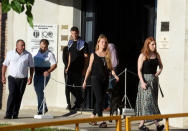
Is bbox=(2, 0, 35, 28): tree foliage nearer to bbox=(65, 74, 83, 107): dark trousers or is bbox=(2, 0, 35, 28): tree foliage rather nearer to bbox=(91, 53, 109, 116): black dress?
bbox=(91, 53, 109, 116): black dress

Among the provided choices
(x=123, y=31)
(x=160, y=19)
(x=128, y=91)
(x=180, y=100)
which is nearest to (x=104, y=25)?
(x=123, y=31)

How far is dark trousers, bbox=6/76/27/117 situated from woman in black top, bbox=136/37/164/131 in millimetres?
3211

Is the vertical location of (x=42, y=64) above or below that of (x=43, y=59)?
below

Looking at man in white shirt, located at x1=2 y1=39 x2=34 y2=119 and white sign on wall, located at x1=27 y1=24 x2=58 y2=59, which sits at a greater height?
white sign on wall, located at x1=27 y1=24 x2=58 y2=59

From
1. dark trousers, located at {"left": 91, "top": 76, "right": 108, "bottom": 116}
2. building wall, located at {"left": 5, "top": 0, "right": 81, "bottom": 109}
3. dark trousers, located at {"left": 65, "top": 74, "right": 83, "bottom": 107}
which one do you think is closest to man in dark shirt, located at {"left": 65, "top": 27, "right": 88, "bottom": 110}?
dark trousers, located at {"left": 65, "top": 74, "right": 83, "bottom": 107}

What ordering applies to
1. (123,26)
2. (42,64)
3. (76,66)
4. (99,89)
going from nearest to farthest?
(99,89) < (42,64) < (76,66) < (123,26)

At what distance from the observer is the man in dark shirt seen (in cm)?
1697

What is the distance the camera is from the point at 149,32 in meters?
18.0

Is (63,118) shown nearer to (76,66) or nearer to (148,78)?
(76,66)

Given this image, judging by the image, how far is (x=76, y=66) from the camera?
57.0 feet

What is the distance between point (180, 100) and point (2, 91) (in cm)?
653

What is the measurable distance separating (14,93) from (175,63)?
3676mm

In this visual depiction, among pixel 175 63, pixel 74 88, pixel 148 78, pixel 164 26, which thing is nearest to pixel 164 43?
pixel 164 26

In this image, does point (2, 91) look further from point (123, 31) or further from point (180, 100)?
point (180, 100)
